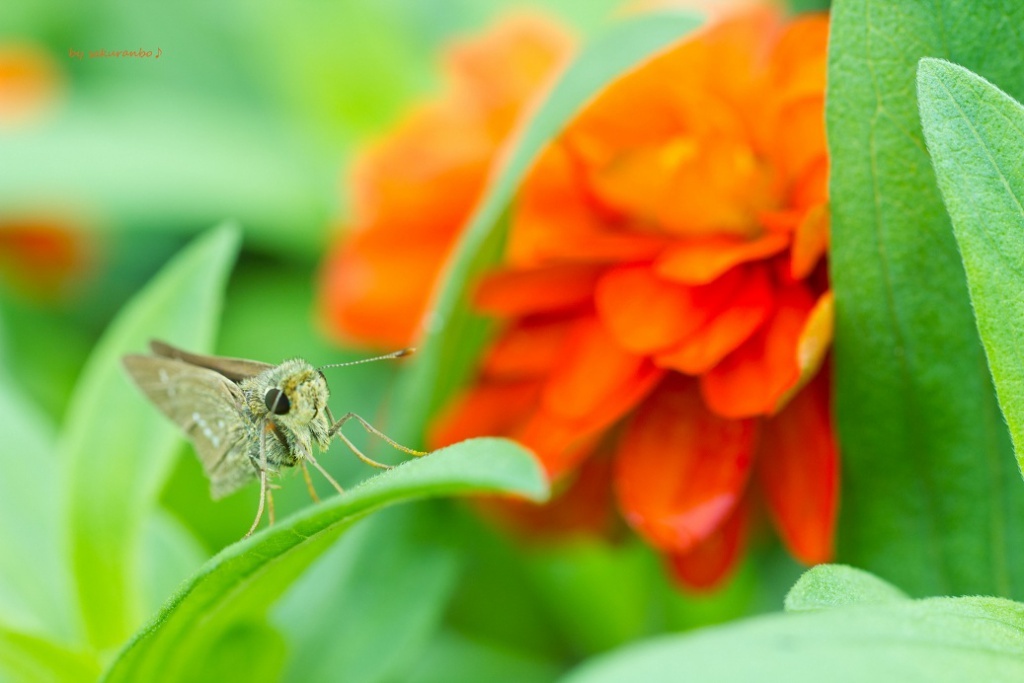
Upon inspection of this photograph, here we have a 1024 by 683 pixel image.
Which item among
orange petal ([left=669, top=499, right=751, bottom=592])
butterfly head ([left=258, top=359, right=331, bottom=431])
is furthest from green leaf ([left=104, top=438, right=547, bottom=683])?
orange petal ([left=669, top=499, right=751, bottom=592])

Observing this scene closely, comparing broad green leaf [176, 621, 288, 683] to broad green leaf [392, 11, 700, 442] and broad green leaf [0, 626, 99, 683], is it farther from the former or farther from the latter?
broad green leaf [392, 11, 700, 442]

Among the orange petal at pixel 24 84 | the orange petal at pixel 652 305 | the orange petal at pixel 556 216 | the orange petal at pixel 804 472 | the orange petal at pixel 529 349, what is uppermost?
the orange petal at pixel 24 84

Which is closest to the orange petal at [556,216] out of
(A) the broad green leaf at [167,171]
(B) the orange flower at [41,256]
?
(A) the broad green leaf at [167,171]

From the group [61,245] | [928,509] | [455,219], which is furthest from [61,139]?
[928,509]

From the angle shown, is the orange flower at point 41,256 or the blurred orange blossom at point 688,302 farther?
the orange flower at point 41,256

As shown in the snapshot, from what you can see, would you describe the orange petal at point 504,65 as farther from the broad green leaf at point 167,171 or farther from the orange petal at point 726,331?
the broad green leaf at point 167,171

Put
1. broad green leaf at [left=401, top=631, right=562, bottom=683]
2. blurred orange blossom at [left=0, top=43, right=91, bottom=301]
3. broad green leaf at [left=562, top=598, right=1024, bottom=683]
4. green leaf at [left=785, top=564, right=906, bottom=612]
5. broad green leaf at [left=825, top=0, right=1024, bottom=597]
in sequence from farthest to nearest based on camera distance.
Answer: blurred orange blossom at [left=0, top=43, right=91, bottom=301] → broad green leaf at [left=401, top=631, right=562, bottom=683] → broad green leaf at [left=825, top=0, right=1024, bottom=597] → green leaf at [left=785, top=564, right=906, bottom=612] → broad green leaf at [left=562, top=598, right=1024, bottom=683]
